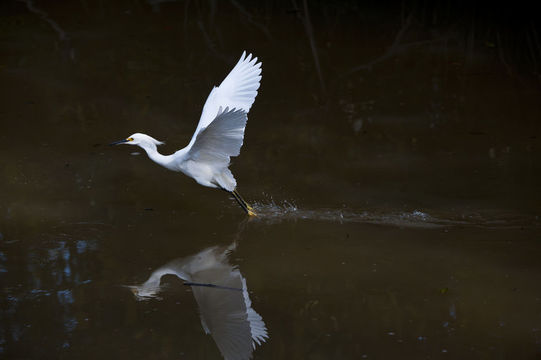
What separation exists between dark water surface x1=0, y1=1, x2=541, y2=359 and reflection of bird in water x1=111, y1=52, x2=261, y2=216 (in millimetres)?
296

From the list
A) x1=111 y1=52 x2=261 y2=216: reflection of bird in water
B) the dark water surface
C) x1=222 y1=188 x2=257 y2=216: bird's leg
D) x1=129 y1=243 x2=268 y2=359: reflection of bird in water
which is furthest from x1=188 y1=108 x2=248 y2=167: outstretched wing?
x1=129 y1=243 x2=268 y2=359: reflection of bird in water

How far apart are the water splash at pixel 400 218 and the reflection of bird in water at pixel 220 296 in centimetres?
67

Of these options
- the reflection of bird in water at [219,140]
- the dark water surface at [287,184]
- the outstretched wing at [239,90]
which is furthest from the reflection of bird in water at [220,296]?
the outstretched wing at [239,90]

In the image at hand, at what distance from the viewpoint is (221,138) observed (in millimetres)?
5234

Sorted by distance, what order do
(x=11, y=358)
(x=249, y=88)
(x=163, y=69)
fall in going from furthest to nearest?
(x=163, y=69) → (x=249, y=88) → (x=11, y=358)

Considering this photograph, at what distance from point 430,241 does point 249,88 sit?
1881 mm

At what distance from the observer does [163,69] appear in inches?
340

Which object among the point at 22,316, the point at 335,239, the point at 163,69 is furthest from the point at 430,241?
the point at 163,69

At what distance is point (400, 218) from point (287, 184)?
42.3 inches

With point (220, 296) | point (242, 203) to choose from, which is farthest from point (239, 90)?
point (220, 296)

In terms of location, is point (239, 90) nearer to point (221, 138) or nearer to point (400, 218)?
point (221, 138)

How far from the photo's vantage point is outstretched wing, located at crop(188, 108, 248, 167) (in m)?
5.02

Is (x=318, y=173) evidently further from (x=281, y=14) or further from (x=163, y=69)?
(x=281, y=14)

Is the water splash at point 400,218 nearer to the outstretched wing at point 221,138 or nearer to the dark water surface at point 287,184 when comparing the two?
the dark water surface at point 287,184
